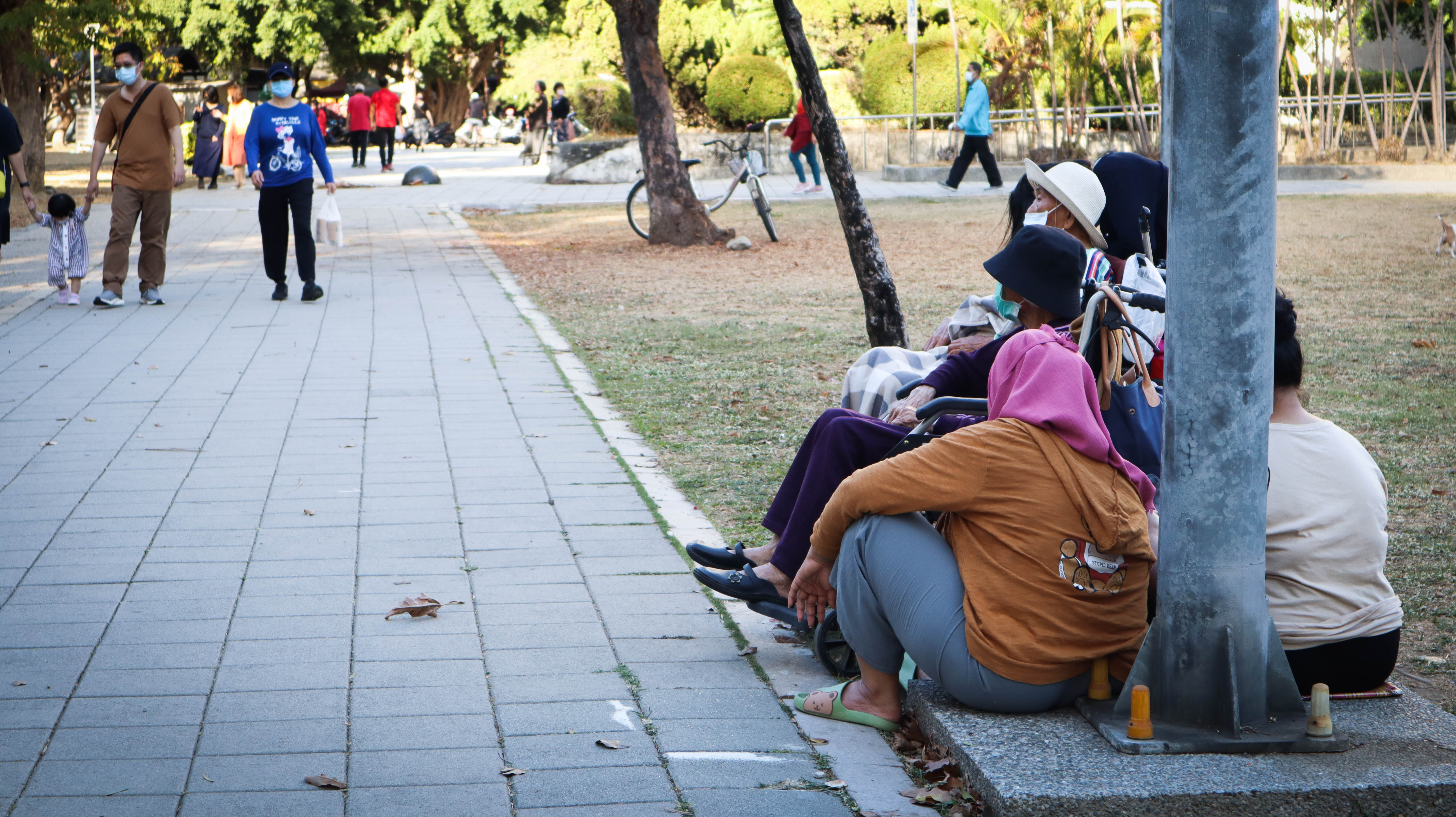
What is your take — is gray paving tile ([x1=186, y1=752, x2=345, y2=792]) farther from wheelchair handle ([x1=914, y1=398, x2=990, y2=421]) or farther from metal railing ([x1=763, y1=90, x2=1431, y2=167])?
metal railing ([x1=763, y1=90, x2=1431, y2=167])

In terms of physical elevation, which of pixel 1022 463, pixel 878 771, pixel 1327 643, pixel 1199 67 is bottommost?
pixel 878 771

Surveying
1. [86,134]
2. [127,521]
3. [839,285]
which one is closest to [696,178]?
[839,285]

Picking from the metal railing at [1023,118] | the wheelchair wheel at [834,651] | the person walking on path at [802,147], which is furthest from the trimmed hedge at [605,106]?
the wheelchair wheel at [834,651]

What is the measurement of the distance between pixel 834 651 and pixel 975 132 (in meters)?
18.9

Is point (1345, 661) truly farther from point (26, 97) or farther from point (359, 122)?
point (359, 122)

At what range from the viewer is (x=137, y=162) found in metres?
10.7

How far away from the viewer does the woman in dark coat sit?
24.5m

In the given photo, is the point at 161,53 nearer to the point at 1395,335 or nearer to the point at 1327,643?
the point at 1395,335

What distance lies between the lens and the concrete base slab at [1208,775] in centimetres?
281

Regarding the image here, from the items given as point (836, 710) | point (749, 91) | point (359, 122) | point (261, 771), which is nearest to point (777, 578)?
point (836, 710)

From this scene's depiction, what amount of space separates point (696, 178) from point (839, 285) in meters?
13.4

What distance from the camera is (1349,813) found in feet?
9.32

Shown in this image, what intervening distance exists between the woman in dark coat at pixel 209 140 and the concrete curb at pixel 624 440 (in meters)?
14.7

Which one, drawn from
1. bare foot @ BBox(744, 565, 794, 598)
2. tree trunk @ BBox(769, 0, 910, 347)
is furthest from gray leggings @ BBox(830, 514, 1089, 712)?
tree trunk @ BBox(769, 0, 910, 347)
